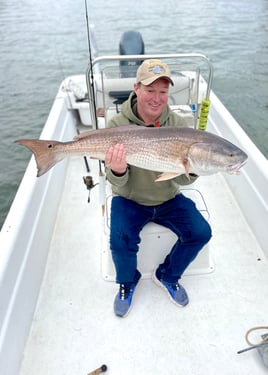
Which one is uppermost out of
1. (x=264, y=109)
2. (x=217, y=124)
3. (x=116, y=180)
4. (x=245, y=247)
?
(x=116, y=180)

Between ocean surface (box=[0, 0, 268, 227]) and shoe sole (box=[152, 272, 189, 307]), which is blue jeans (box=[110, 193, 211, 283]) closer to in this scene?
shoe sole (box=[152, 272, 189, 307])

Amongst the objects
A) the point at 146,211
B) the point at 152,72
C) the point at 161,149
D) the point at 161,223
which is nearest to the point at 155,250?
the point at 161,223

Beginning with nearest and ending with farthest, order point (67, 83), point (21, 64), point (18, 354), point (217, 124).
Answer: point (18, 354)
point (217, 124)
point (67, 83)
point (21, 64)

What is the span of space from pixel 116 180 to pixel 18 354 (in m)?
1.34

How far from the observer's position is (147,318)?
239cm

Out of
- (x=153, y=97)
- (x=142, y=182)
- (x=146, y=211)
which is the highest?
(x=153, y=97)

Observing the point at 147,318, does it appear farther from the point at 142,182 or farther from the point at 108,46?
the point at 108,46

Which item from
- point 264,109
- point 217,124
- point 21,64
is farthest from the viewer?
point 21,64

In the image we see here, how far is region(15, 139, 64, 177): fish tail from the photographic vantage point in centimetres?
195

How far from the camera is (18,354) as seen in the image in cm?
206

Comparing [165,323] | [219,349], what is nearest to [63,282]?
[165,323]

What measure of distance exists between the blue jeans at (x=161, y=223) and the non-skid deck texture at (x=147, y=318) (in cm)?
30

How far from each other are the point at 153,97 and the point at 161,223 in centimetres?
97

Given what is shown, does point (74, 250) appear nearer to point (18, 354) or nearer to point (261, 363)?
point (18, 354)
